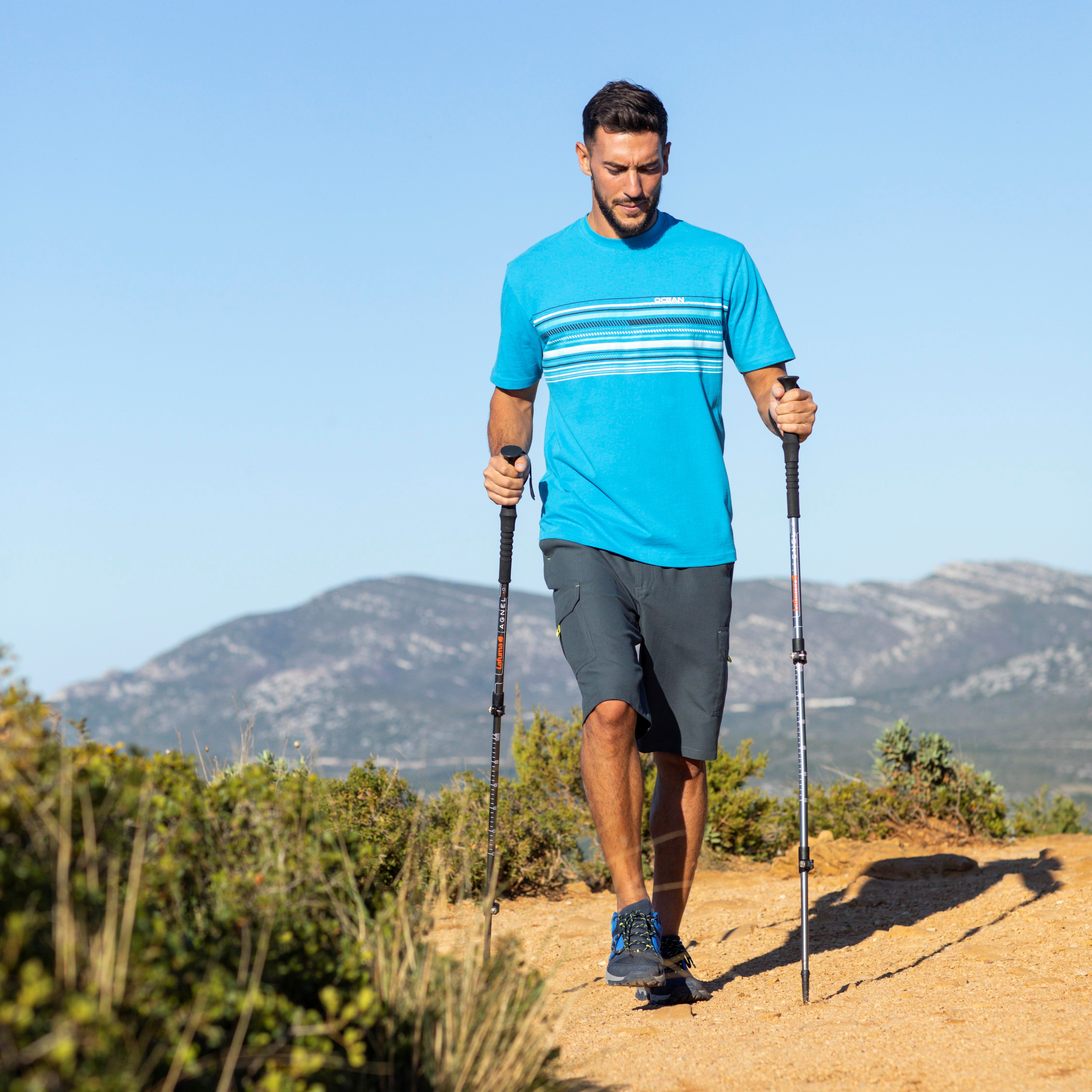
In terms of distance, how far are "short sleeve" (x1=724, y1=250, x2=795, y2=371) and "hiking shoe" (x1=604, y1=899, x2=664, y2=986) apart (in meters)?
2.02

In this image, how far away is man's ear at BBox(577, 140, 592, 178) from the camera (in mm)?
4535

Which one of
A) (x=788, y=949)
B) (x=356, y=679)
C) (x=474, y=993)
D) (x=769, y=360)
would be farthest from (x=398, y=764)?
(x=356, y=679)

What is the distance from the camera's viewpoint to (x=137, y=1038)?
1.79 metres

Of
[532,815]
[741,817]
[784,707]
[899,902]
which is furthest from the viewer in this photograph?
[784,707]

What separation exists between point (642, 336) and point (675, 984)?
2.24 meters

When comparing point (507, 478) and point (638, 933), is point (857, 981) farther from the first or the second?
point (507, 478)

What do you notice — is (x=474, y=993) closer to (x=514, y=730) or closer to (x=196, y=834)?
(x=196, y=834)

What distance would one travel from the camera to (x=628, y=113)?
4.33 meters

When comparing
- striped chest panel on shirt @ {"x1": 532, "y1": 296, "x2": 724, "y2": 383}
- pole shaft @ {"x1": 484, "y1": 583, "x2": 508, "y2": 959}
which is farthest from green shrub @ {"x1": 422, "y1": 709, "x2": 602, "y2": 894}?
striped chest panel on shirt @ {"x1": 532, "y1": 296, "x2": 724, "y2": 383}

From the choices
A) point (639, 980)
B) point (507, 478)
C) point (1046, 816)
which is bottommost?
point (639, 980)

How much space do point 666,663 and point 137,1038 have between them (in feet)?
9.11

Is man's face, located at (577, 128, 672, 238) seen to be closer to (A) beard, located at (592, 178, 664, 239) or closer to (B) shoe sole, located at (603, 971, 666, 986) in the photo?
(A) beard, located at (592, 178, 664, 239)

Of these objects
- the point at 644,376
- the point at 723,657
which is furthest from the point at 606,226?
the point at 723,657

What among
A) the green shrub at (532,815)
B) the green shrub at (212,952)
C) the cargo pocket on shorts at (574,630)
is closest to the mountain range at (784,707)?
the green shrub at (532,815)
